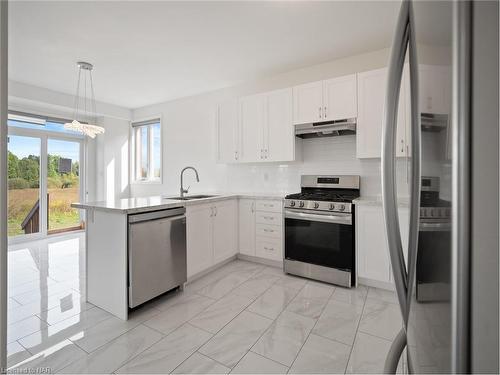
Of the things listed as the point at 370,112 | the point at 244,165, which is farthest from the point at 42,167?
the point at 370,112

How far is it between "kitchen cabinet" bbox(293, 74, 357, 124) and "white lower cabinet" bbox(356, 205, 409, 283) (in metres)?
1.12

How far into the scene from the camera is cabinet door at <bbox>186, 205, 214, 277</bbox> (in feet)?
8.90

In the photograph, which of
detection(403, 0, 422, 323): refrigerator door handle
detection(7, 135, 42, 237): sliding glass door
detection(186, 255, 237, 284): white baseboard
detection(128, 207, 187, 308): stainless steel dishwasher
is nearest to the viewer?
detection(403, 0, 422, 323): refrigerator door handle

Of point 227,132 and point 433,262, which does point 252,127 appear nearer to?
point 227,132

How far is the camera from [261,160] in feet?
11.4

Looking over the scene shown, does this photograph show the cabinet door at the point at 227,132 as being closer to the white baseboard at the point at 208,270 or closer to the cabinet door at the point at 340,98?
the cabinet door at the point at 340,98

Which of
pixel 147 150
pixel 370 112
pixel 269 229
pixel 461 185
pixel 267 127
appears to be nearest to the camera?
pixel 461 185

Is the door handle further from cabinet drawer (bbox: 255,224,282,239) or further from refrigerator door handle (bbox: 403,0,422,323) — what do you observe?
cabinet drawer (bbox: 255,224,282,239)

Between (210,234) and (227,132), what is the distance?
160 cm

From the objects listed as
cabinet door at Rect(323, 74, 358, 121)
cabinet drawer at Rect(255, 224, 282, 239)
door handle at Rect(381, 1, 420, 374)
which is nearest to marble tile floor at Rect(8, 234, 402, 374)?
cabinet drawer at Rect(255, 224, 282, 239)

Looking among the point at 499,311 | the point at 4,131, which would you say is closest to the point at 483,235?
the point at 499,311

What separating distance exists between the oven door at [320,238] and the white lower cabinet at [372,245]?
0.35 ft

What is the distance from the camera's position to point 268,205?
3.27 metres

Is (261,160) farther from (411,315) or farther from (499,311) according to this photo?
(499,311)
